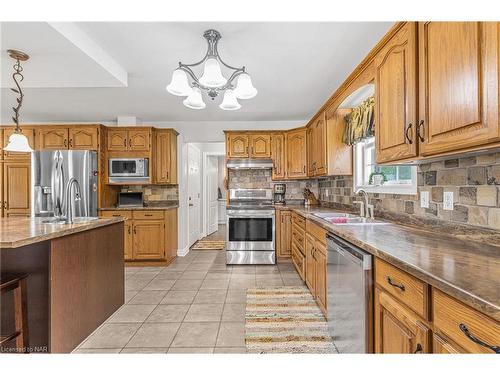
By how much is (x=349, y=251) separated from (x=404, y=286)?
51 centimetres

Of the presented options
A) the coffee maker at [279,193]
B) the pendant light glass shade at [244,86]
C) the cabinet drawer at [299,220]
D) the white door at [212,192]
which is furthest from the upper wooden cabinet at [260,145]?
the white door at [212,192]

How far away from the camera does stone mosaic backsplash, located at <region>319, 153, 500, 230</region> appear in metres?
1.34

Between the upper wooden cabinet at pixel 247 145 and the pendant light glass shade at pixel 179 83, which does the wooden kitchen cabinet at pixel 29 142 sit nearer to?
the upper wooden cabinet at pixel 247 145

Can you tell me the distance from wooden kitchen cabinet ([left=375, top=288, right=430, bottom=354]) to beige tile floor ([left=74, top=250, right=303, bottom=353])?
108 cm

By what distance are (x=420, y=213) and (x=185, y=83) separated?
2.04 m

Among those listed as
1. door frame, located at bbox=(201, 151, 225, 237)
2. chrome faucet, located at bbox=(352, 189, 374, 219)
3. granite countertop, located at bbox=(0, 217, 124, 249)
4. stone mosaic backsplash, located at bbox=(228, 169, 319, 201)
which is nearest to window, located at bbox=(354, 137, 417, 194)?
chrome faucet, located at bbox=(352, 189, 374, 219)

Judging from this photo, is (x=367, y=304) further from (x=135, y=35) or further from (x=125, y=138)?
(x=125, y=138)

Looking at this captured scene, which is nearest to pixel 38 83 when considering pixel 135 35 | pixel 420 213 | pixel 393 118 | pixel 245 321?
pixel 135 35

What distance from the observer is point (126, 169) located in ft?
14.0

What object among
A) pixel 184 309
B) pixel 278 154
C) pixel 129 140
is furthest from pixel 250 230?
pixel 129 140

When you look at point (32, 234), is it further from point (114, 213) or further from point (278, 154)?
point (278, 154)

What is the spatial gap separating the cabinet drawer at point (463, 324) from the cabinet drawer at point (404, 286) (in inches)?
2.0
